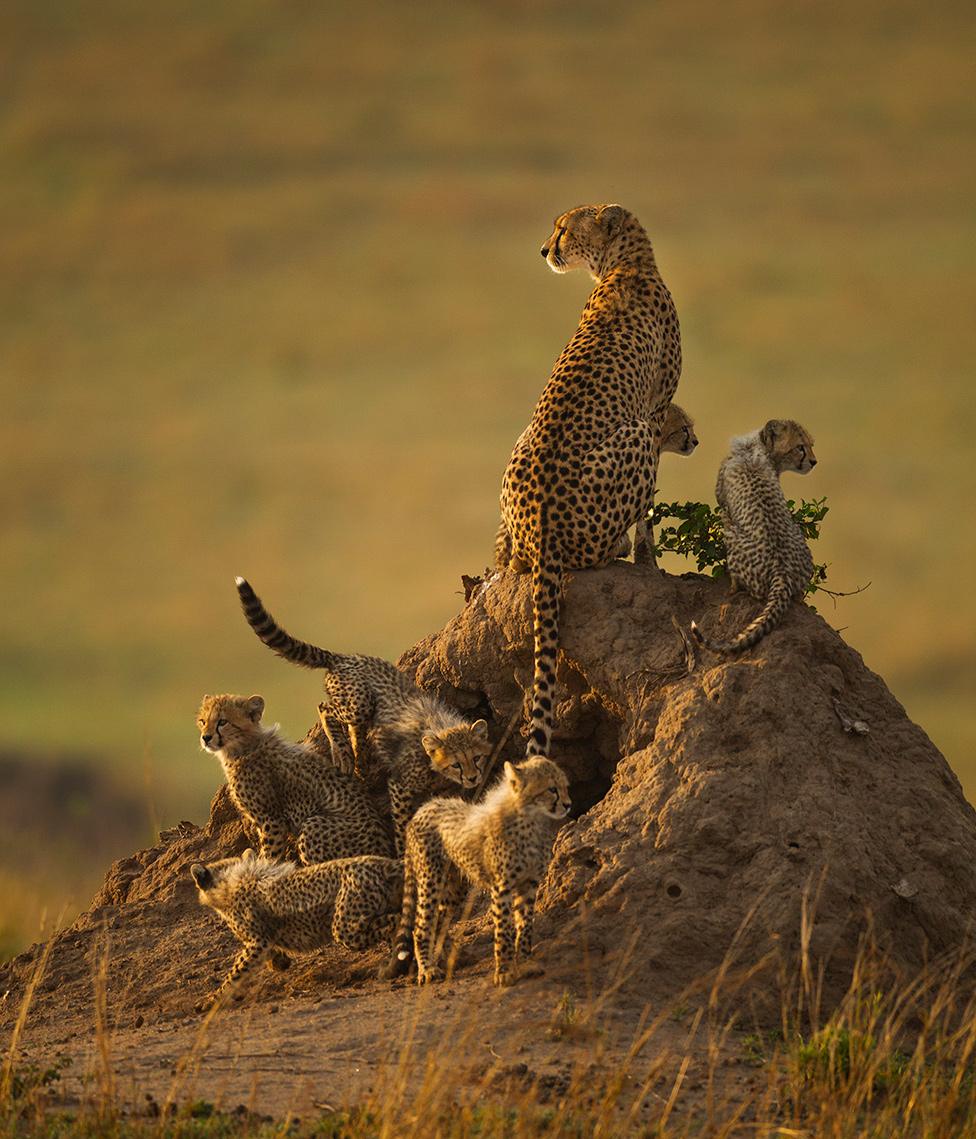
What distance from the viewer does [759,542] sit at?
7.65m

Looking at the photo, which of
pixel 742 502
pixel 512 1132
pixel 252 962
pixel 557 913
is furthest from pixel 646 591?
pixel 512 1132

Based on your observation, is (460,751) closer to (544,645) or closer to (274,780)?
(544,645)

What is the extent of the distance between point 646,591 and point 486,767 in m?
1.12

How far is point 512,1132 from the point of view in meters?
5.43

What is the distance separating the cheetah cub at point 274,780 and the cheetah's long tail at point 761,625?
1788 mm

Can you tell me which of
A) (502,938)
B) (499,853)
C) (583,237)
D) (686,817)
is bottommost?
(502,938)

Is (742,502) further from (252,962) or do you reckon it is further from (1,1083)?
(1,1083)

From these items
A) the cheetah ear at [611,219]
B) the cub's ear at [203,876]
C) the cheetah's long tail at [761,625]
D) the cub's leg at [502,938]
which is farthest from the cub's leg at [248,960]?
the cheetah ear at [611,219]

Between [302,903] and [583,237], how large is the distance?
12.4 ft

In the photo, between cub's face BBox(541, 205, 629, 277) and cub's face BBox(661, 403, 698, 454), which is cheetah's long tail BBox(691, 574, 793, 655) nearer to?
cub's face BBox(661, 403, 698, 454)

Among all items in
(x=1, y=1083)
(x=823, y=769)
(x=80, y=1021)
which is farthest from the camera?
(x=80, y=1021)

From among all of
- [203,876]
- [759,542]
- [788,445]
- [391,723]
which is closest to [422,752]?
[391,723]

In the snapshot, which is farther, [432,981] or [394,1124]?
[432,981]

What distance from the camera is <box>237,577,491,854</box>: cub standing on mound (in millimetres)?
7629
